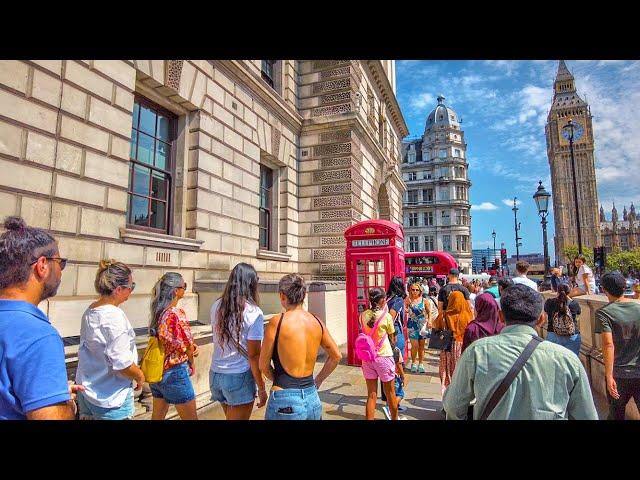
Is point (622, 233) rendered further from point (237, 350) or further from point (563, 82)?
point (237, 350)

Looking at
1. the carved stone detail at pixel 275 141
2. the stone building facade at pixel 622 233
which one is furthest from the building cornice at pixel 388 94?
the stone building facade at pixel 622 233

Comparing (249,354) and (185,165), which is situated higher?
(185,165)

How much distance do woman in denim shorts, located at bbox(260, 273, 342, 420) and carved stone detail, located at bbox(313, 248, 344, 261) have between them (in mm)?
9042

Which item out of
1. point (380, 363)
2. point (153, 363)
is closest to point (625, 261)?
point (380, 363)

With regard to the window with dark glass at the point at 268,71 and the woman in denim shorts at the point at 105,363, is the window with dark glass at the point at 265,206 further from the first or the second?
the woman in denim shorts at the point at 105,363

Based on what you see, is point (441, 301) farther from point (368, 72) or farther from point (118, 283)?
point (368, 72)

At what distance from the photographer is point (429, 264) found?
28750mm

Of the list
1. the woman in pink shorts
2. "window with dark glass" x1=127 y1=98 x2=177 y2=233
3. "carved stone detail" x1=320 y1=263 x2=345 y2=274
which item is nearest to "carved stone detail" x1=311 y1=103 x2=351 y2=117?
"carved stone detail" x1=320 y1=263 x2=345 y2=274

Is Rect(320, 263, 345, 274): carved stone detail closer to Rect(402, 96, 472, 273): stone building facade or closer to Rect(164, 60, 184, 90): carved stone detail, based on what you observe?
Rect(164, 60, 184, 90): carved stone detail

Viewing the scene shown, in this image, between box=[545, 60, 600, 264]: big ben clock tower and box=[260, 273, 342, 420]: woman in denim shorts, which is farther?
box=[545, 60, 600, 264]: big ben clock tower

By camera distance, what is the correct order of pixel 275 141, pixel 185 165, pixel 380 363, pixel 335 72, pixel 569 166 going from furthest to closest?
pixel 569 166 → pixel 335 72 → pixel 275 141 → pixel 185 165 → pixel 380 363

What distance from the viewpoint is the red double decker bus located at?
28112mm

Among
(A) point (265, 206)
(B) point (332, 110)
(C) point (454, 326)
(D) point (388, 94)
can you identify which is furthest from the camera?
(D) point (388, 94)

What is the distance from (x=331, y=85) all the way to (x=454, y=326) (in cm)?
1008
